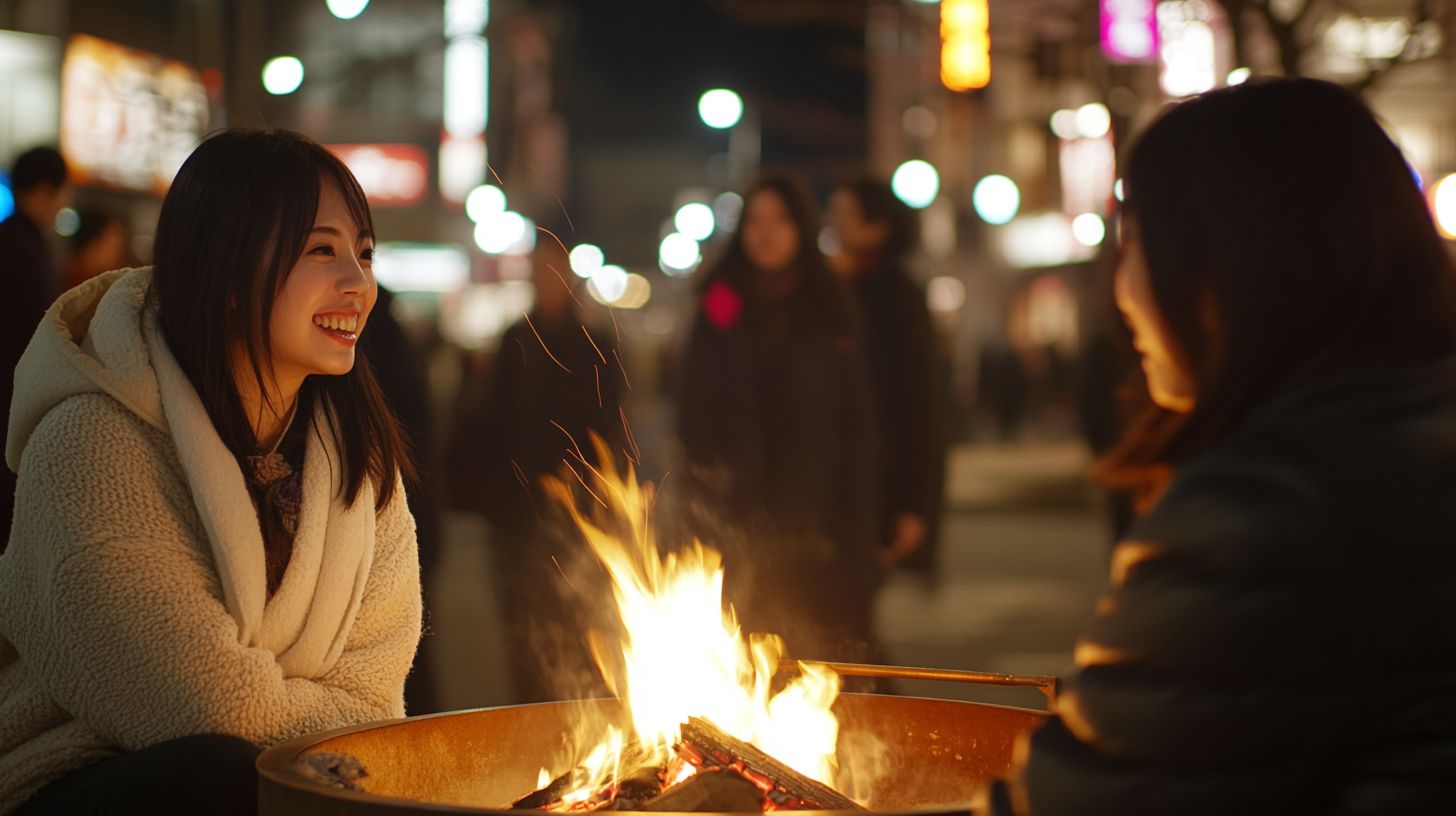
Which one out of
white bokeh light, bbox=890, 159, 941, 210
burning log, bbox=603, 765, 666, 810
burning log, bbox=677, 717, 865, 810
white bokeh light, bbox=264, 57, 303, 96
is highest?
white bokeh light, bbox=890, 159, 941, 210

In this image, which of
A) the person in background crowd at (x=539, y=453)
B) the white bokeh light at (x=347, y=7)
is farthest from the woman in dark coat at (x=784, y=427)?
the white bokeh light at (x=347, y=7)

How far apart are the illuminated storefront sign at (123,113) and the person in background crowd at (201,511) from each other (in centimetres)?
1189

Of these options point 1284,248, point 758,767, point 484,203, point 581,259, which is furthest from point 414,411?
point 484,203

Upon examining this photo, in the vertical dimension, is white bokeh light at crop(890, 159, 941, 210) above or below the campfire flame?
above

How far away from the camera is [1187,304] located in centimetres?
200

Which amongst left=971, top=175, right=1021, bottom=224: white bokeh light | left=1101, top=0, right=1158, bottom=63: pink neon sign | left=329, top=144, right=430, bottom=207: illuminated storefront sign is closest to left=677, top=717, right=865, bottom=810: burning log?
left=1101, top=0, right=1158, bottom=63: pink neon sign

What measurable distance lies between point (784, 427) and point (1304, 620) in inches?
156

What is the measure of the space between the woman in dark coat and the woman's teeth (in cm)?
265

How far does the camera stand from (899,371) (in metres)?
6.30

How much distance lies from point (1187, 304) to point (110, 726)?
1.88 m

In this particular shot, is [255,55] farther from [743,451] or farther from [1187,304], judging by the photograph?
[1187,304]

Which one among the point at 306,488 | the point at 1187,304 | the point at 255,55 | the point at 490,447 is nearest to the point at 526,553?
the point at 490,447

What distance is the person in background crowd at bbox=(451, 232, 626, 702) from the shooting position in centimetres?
604

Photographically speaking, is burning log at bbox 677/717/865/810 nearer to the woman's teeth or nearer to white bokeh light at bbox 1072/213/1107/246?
the woman's teeth
